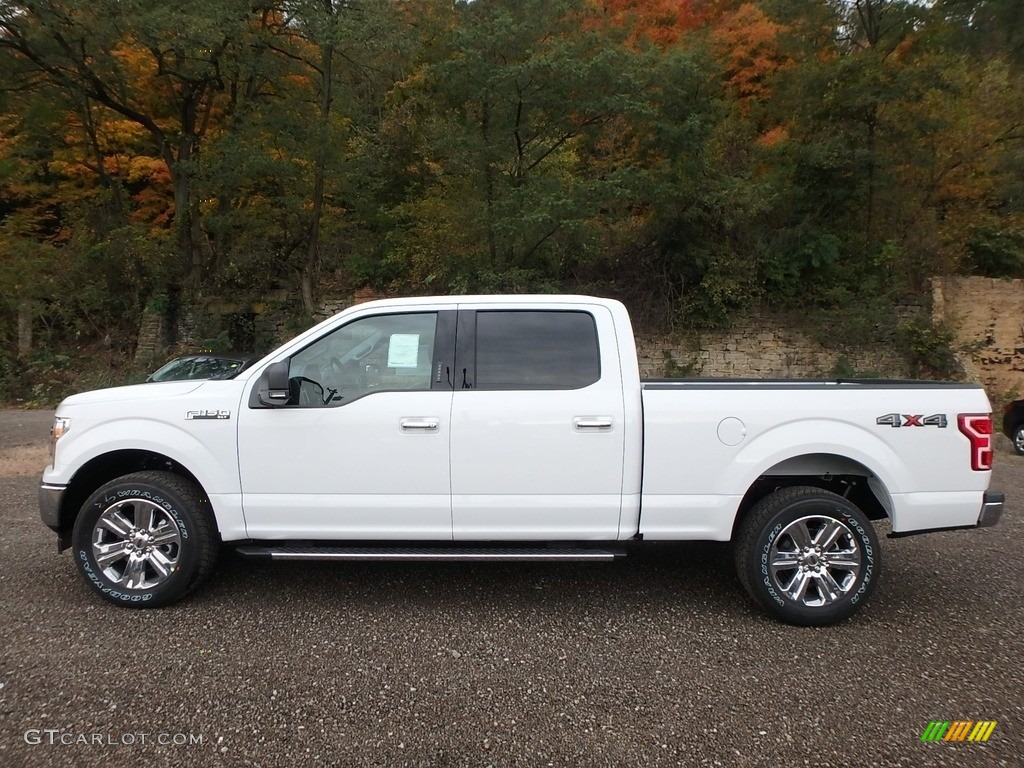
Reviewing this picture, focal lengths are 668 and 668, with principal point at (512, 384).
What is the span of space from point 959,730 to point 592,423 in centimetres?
224

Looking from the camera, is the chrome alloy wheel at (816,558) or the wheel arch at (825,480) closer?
the chrome alloy wheel at (816,558)

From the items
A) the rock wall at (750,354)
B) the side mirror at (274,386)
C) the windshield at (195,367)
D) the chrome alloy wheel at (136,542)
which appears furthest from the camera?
the rock wall at (750,354)

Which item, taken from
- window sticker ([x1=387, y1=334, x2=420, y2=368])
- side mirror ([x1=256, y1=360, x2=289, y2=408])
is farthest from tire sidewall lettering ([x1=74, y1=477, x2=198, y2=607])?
window sticker ([x1=387, y1=334, x2=420, y2=368])

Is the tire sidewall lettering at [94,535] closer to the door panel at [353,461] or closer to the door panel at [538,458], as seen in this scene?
the door panel at [353,461]

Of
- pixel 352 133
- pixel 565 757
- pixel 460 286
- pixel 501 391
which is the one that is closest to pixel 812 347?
pixel 460 286

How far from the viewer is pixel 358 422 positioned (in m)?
4.02

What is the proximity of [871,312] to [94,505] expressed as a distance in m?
16.7

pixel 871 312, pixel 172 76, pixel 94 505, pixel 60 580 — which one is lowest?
pixel 60 580

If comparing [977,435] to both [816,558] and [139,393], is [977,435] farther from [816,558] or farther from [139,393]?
[139,393]

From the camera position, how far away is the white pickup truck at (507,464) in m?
3.97

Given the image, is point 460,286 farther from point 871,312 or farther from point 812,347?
point 871,312

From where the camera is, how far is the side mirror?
3904 mm

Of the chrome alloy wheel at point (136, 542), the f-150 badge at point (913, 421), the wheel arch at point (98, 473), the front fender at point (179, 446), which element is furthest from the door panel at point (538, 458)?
the chrome alloy wheel at point (136, 542)
